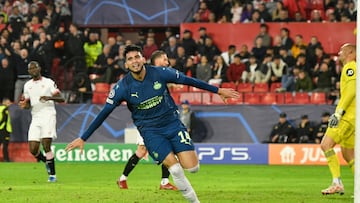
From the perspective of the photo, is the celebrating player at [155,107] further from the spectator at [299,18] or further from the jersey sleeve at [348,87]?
the spectator at [299,18]

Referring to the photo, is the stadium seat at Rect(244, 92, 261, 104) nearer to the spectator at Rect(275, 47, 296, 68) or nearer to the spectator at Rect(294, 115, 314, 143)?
the spectator at Rect(275, 47, 296, 68)

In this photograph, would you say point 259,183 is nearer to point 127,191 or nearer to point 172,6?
point 127,191

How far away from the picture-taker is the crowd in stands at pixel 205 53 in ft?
85.6

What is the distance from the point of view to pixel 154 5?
31203mm

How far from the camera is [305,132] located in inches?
980

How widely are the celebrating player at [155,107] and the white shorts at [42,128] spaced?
6496 mm

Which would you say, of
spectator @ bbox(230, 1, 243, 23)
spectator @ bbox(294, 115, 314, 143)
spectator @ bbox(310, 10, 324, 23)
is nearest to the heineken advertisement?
spectator @ bbox(294, 115, 314, 143)

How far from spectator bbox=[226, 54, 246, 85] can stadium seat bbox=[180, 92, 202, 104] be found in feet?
3.42

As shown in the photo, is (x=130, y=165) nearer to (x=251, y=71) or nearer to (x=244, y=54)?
(x=251, y=71)

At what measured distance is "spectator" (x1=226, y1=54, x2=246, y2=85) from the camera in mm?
26312

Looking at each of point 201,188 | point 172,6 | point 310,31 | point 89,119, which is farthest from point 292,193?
point 172,6

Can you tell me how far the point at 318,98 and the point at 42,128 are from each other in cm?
1079

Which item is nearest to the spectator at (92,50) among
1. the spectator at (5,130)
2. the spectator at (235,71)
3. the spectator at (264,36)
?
the spectator at (5,130)

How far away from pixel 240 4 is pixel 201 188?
602 inches
